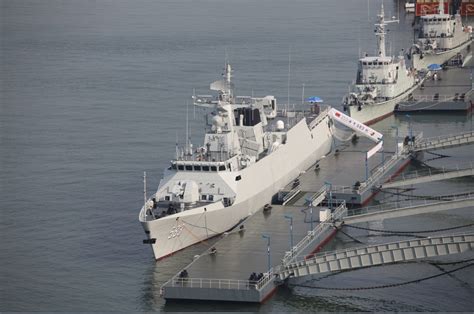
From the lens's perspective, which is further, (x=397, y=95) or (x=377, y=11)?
(x=377, y=11)

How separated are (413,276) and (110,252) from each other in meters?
17.2

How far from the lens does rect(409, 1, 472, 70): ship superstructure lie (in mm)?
135875

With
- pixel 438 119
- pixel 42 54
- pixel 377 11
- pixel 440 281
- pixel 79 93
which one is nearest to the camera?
pixel 440 281

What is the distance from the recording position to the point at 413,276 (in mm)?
65312

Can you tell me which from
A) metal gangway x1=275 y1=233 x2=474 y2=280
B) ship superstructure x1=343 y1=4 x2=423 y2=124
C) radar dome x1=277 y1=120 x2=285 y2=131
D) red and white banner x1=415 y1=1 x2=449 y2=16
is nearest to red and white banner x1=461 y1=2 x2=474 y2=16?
red and white banner x1=415 y1=1 x2=449 y2=16

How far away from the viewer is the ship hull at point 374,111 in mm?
107812

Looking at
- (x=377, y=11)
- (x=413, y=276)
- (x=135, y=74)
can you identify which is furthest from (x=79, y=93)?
(x=377, y=11)

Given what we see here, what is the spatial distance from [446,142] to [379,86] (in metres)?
23.1

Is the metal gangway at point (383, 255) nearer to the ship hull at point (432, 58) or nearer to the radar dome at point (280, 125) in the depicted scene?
the radar dome at point (280, 125)

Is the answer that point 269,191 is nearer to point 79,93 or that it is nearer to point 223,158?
point 223,158

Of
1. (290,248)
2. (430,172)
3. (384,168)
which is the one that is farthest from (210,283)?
(430,172)

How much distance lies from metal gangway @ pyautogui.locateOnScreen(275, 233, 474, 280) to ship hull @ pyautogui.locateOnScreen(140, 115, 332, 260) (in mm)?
8422

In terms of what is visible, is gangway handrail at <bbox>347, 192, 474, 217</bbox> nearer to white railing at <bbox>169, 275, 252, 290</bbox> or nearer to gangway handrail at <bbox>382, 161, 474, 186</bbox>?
gangway handrail at <bbox>382, 161, 474, 186</bbox>

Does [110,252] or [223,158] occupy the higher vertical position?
[223,158]
